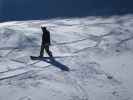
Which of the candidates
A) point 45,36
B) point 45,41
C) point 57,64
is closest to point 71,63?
point 57,64

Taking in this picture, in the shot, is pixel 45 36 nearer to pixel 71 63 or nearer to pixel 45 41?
pixel 45 41

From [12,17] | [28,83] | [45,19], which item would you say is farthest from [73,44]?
[12,17]

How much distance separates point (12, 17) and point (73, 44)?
331 inches

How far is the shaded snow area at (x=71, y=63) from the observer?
813cm

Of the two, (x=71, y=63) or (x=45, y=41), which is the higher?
(x=45, y=41)

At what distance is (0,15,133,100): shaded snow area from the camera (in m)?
8.13

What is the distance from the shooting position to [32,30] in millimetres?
14109

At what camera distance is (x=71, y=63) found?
398 inches

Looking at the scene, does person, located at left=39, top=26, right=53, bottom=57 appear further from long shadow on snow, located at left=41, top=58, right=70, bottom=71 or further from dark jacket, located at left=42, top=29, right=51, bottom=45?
long shadow on snow, located at left=41, top=58, right=70, bottom=71

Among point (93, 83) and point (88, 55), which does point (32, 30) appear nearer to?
point (88, 55)

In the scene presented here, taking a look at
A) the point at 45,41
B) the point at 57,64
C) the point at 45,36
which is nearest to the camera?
the point at 57,64

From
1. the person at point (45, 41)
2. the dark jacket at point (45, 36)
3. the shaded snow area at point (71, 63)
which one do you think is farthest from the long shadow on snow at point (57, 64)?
A: the dark jacket at point (45, 36)

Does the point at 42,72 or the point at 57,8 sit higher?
the point at 57,8

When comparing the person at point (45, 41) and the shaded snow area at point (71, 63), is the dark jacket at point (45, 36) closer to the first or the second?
the person at point (45, 41)
